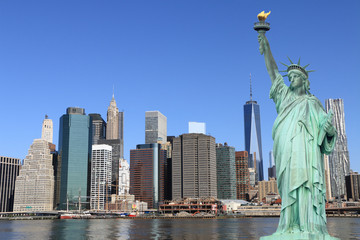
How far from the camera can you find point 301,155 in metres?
23.5

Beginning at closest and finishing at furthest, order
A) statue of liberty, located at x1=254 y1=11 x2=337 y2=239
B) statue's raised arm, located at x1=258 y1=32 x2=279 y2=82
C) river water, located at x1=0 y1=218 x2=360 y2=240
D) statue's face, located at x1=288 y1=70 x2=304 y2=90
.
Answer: statue of liberty, located at x1=254 y1=11 x2=337 y2=239 < statue's face, located at x1=288 y1=70 x2=304 y2=90 < statue's raised arm, located at x1=258 y1=32 x2=279 y2=82 < river water, located at x1=0 y1=218 x2=360 y2=240

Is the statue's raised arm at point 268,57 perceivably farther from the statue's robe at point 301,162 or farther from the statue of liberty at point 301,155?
the statue's robe at point 301,162

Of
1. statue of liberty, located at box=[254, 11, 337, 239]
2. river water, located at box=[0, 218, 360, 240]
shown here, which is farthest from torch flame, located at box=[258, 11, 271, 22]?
river water, located at box=[0, 218, 360, 240]

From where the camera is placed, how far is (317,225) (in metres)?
22.8

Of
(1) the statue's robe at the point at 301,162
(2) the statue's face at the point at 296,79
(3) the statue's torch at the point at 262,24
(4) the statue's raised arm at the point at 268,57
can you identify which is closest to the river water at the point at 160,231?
(1) the statue's robe at the point at 301,162

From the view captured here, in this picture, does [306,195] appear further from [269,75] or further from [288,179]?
[269,75]

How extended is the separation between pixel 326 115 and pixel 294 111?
1749 millimetres

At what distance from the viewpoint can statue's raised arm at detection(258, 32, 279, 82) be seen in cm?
2655

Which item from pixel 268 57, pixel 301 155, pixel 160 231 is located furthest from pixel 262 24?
pixel 160 231

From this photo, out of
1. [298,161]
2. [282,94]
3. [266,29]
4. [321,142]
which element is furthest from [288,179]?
[266,29]

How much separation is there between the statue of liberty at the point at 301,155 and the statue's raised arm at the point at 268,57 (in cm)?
109

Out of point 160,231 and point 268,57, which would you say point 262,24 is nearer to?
point 268,57

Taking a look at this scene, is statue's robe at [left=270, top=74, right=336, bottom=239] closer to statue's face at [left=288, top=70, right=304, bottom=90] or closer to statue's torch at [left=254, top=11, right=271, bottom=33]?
statue's face at [left=288, top=70, right=304, bottom=90]

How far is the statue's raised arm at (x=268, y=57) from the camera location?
26.5 m
